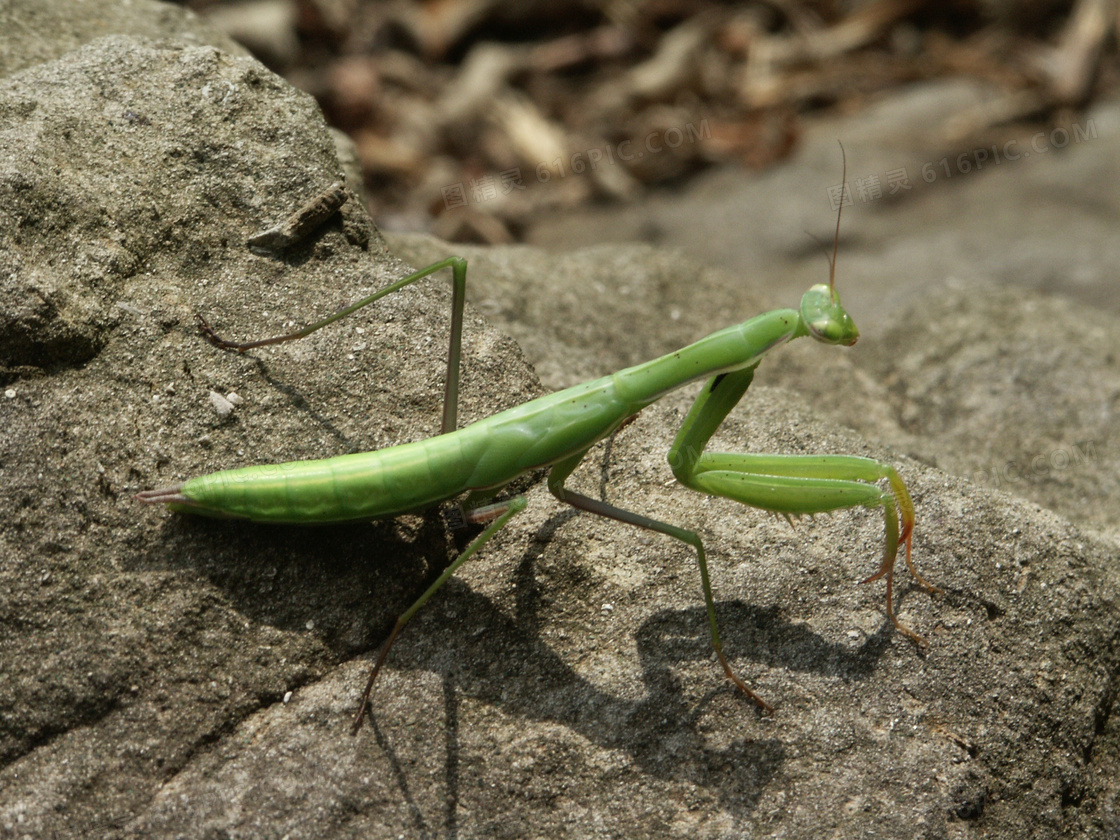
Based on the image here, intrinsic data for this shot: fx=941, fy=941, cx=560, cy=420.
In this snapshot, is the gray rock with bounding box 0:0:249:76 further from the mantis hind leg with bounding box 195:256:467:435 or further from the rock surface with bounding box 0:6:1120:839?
the mantis hind leg with bounding box 195:256:467:435

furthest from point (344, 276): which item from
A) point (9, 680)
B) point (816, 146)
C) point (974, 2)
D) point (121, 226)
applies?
point (974, 2)

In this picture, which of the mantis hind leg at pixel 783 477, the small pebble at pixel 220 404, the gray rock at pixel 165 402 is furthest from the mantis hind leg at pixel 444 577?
the small pebble at pixel 220 404

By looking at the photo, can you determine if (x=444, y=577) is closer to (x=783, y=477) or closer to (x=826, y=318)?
(x=783, y=477)

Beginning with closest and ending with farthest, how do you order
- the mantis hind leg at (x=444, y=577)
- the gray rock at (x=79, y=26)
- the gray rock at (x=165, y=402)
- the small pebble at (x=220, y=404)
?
1. the gray rock at (x=165, y=402)
2. the mantis hind leg at (x=444, y=577)
3. the small pebble at (x=220, y=404)
4. the gray rock at (x=79, y=26)

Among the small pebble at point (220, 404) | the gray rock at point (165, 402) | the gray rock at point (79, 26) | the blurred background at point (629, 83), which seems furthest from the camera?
the blurred background at point (629, 83)

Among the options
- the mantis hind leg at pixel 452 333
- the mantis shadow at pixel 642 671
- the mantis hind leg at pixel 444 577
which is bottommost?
the mantis shadow at pixel 642 671

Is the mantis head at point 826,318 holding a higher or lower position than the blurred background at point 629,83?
higher

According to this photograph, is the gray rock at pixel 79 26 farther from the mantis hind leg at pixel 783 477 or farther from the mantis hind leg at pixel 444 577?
the mantis hind leg at pixel 783 477

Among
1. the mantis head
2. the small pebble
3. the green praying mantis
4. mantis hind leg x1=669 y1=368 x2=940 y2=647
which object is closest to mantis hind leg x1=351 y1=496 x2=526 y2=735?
the green praying mantis

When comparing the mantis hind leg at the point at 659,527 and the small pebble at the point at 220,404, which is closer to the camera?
the mantis hind leg at the point at 659,527
